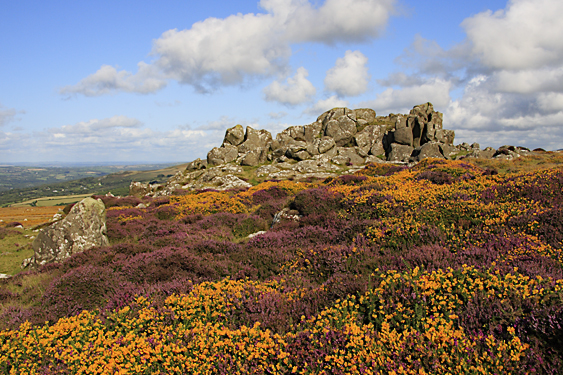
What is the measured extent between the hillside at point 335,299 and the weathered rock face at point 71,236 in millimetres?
2170

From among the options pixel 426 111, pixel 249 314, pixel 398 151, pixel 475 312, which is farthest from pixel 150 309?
pixel 426 111

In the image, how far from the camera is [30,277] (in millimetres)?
10016

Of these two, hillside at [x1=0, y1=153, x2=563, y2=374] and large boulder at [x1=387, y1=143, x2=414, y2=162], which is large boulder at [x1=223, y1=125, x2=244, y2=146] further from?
hillside at [x1=0, y1=153, x2=563, y2=374]

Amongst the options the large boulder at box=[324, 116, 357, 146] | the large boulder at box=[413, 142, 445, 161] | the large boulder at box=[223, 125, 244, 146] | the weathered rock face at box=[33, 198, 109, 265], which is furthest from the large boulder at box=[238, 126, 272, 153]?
the weathered rock face at box=[33, 198, 109, 265]

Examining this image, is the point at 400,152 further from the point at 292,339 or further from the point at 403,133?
the point at 292,339

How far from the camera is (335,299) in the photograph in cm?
570

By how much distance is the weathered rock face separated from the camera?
500 inches

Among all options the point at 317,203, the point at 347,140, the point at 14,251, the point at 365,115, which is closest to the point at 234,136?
the point at 347,140

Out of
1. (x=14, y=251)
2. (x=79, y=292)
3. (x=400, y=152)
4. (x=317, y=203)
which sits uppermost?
(x=400, y=152)

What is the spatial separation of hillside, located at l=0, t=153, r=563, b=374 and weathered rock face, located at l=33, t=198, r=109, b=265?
2.17 metres

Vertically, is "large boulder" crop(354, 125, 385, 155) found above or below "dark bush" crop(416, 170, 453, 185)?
above

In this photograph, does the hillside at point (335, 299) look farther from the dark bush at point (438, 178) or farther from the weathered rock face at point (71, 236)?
the dark bush at point (438, 178)

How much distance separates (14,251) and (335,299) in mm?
19901

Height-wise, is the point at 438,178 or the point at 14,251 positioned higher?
the point at 438,178
